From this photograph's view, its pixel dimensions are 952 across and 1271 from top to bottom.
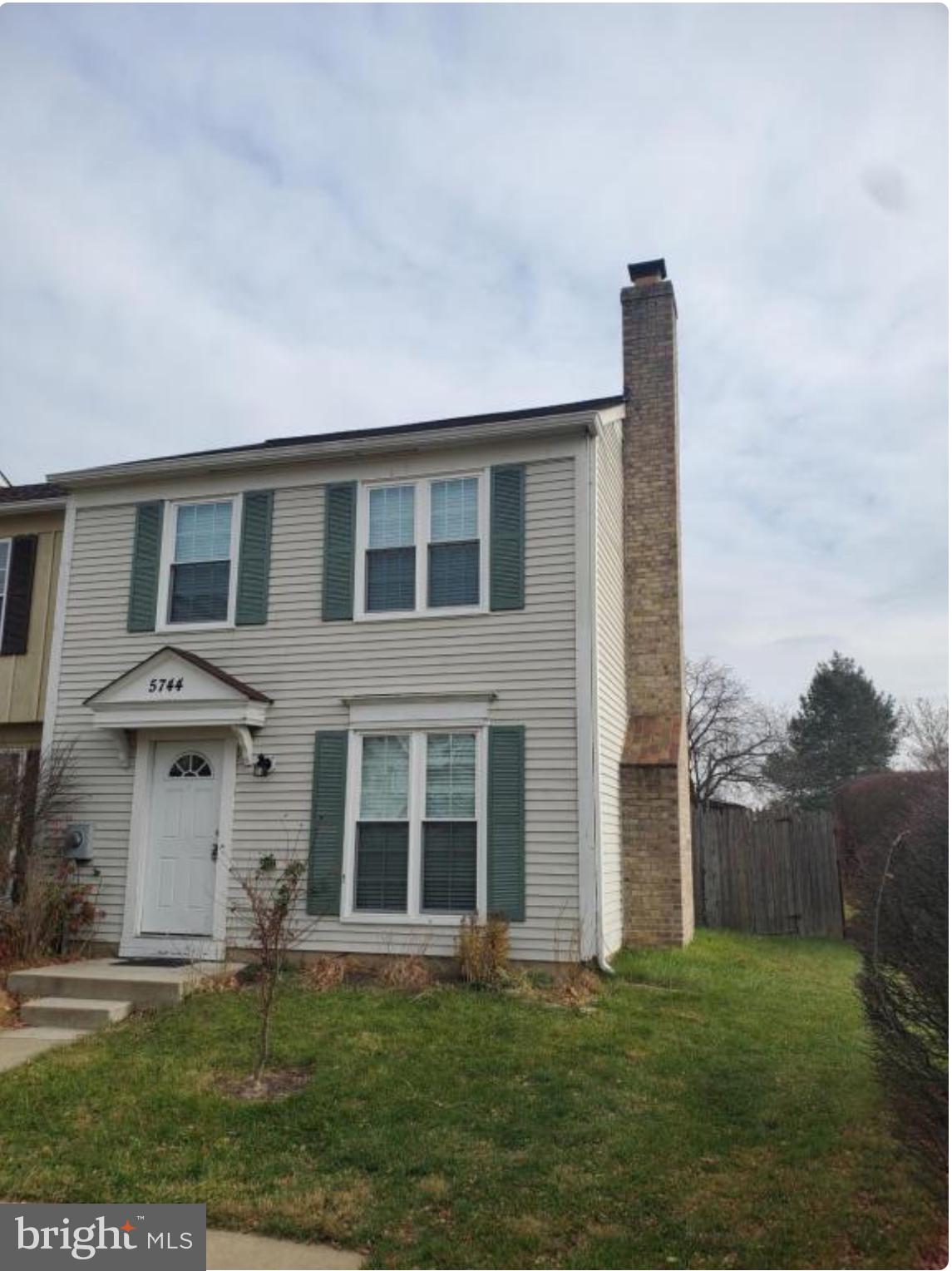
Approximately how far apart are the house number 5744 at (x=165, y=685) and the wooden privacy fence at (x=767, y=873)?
7.95 metres

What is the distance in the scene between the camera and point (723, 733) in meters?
36.5

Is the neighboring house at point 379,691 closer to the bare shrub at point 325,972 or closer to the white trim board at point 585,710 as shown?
the white trim board at point 585,710

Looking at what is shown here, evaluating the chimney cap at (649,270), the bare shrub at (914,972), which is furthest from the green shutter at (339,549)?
the bare shrub at (914,972)

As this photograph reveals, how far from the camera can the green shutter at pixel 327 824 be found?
9.58 metres

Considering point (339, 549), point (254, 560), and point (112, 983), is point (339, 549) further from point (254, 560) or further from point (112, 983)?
point (112, 983)

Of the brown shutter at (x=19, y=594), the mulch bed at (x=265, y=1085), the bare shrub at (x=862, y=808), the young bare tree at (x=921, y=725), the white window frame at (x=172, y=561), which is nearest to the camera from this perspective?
the mulch bed at (x=265, y=1085)

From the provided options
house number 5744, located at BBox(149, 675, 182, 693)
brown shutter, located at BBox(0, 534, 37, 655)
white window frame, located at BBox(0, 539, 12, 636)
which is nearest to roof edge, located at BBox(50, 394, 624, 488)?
brown shutter, located at BBox(0, 534, 37, 655)

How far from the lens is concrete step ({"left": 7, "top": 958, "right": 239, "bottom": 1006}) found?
827 cm

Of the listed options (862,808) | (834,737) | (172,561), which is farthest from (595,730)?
(834,737)

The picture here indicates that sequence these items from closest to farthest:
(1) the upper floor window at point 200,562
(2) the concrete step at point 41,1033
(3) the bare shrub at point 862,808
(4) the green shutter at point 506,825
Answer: (2) the concrete step at point 41,1033 < (4) the green shutter at point 506,825 < (1) the upper floor window at point 200,562 < (3) the bare shrub at point 862,808

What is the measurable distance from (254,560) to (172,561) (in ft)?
3.73

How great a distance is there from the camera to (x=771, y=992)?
29.2 feet

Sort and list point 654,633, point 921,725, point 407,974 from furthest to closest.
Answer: point 921,725
point 654,633
point 407,974

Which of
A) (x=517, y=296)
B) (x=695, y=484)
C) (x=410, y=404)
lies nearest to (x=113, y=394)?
(x=410, y=404)
